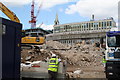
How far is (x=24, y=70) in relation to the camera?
6.55 meters

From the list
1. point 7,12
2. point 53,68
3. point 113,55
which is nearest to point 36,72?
point 53,68

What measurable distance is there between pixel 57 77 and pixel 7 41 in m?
3.80

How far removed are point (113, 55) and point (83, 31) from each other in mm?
49648

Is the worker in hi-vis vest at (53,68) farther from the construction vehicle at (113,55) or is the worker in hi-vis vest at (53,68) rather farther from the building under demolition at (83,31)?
the building under demolition at (83,31)

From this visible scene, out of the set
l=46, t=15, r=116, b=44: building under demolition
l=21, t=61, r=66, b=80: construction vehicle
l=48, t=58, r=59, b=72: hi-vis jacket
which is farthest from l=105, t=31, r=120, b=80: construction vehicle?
l=46, t=15, r=116, b=44: building under demolition

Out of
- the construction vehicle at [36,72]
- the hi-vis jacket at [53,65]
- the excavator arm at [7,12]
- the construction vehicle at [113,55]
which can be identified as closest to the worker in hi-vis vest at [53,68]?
the hi-vis jacket at [53,65]

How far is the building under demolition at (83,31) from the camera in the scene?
173ft

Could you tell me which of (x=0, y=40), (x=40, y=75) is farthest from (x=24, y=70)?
(x=0, y=40)

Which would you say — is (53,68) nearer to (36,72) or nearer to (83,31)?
(36,72)

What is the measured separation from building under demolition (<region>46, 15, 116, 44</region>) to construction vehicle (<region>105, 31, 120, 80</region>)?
25.7 m

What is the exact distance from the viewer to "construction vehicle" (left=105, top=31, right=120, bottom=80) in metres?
8.42

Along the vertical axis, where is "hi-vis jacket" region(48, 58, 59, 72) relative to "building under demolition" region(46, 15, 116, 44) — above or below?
below

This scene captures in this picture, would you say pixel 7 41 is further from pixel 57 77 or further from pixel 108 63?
pixel 108 63

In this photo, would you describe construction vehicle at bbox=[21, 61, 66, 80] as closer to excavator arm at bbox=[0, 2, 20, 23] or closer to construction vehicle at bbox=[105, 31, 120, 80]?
construction vehicle at bbox=[105, 31, 120, 80]
